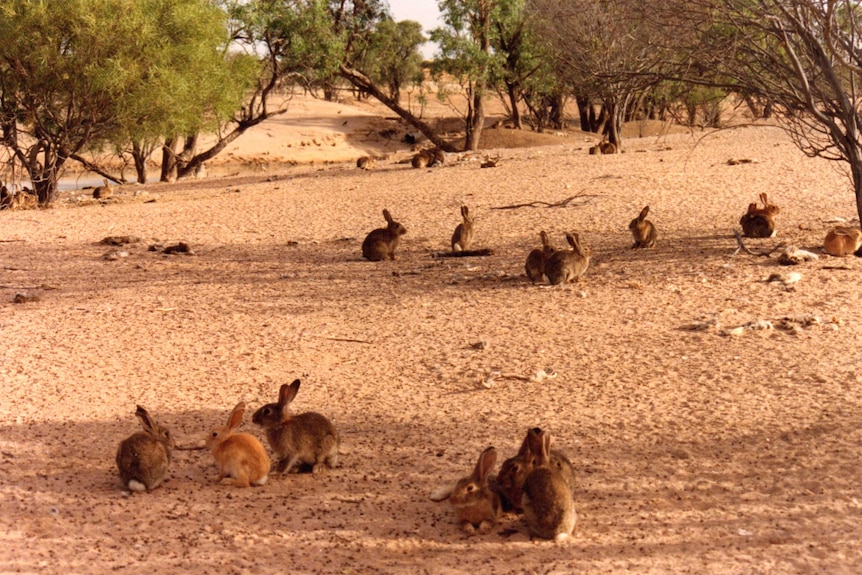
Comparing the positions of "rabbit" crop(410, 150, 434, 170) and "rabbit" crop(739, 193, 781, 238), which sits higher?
"rabbit" crop(410, 150, 434, 170)

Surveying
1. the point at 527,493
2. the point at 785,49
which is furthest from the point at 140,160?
the point at 527,493

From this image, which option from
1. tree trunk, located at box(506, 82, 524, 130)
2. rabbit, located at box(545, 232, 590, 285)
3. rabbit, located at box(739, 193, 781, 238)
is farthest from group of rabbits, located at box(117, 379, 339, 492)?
tree trunk, located at box(506, 82, 524, 130)

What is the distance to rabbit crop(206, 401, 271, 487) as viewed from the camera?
5.52 meters

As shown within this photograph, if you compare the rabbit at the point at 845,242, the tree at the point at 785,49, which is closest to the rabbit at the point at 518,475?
the tree at the point at 785,49

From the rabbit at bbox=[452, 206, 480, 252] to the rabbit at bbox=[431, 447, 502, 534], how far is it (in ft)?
22.8

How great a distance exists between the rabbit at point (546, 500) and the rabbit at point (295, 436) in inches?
54.3

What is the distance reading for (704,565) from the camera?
4.50 m

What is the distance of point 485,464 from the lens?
4.83m

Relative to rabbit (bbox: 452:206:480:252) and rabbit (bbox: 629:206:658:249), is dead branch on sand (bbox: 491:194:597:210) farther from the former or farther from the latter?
rabbit (bbox: 629:206:658:249)

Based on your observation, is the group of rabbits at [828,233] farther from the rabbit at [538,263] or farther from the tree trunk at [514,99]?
the tree trunk at [514,99]

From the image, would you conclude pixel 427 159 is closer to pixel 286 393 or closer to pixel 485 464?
pixel 286 393

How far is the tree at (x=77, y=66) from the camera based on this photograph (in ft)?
59.8

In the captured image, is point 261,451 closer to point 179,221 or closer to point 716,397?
point 716,397

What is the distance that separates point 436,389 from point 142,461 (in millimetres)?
2492
